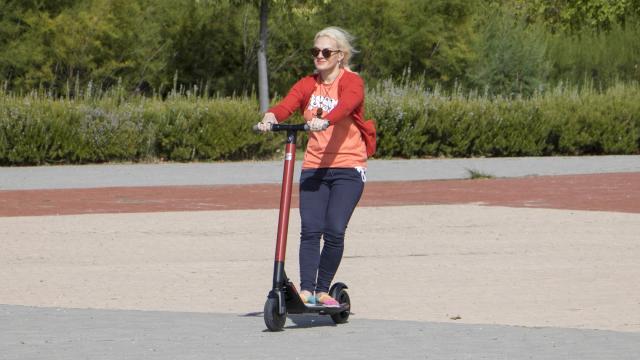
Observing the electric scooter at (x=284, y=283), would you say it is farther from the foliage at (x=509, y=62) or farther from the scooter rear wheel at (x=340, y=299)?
the foliage at (x=509, y=62)

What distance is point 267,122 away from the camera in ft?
27.4

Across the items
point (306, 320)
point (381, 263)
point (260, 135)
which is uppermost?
point (306, 320)

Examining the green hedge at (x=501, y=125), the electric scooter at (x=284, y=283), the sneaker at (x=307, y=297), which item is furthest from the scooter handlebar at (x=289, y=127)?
the green hedge at (x=501, y=125)

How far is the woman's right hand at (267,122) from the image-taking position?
826 centimetres

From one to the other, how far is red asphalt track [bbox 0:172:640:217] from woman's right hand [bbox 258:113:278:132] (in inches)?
342

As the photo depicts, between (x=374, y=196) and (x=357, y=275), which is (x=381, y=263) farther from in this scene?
(x=374, y=196)

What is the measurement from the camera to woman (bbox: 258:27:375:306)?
8.68 metres

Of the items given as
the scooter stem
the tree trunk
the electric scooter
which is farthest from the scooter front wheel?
the tree trunk

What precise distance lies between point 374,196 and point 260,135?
8.58 m

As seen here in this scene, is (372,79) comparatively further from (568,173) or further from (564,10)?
(564,10)

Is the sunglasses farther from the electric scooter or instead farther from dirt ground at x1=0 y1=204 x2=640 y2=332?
dirt ground at x1=0 y1=204 x2=640 y2=332

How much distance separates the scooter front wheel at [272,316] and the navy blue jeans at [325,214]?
0.50 m

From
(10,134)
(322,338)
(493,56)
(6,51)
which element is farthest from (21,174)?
(493,56)

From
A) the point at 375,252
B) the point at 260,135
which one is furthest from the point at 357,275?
the point at 260,135
